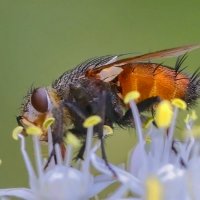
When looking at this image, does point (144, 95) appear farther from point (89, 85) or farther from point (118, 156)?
point (118, 156)

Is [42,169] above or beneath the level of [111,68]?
beneath

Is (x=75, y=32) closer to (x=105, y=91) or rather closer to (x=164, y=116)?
(x=105, y=91)

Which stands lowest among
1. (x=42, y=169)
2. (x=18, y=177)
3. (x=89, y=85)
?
(x=18, y=177)

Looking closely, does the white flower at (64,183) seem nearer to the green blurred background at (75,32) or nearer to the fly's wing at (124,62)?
the fly's wing at (124,62)

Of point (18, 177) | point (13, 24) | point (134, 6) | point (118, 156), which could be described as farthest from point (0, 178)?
point (134, 6)

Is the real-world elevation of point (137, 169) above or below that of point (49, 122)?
below

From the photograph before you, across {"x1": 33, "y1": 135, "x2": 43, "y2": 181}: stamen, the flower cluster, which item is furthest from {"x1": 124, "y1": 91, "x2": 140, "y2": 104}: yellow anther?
{"x1": 33, "y1": 135, "x2": 43, "y2": 181}: stamen

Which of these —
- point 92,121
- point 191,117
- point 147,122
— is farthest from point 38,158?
point 191,117

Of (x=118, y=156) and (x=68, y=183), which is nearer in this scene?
(x=68, y=183)
